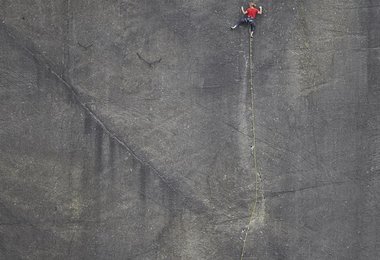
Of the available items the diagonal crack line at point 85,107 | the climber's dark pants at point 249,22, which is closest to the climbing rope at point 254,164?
the climber's dark pants at point 249,22

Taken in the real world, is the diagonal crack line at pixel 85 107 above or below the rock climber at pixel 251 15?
below

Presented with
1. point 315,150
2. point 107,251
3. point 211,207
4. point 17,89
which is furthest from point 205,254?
point 17,89

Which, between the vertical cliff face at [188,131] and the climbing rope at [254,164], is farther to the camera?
the climbing rope at [254,164]

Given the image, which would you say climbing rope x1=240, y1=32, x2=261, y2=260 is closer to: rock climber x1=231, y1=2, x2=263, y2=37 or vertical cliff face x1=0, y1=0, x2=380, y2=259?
vertical cliff face x1=0, y1=0, x2=380, y2=259

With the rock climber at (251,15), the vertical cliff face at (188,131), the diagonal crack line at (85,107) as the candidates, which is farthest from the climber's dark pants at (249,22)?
the diagonal crack line at (85,107)

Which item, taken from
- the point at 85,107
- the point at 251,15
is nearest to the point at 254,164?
the point at 251,15

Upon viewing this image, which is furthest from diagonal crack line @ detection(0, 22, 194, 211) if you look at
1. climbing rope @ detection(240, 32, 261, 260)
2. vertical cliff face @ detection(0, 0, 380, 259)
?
climbing rope @ detection(240, 32, 261, 260)

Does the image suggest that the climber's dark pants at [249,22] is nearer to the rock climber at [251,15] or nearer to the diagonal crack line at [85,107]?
the rock climber at [251,15]
